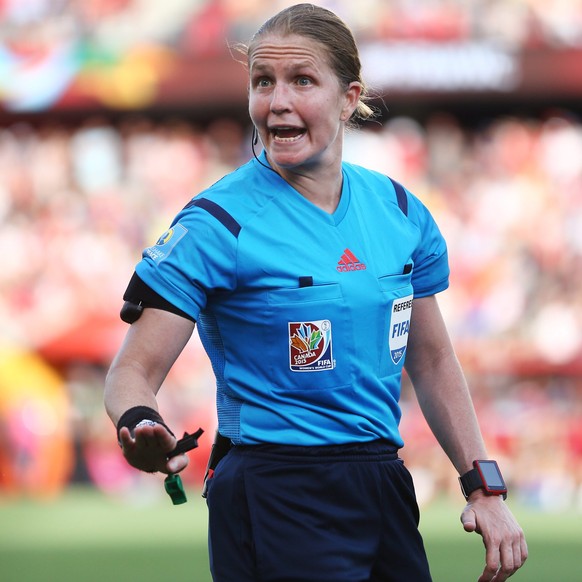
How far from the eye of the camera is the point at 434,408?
3398 millimetres

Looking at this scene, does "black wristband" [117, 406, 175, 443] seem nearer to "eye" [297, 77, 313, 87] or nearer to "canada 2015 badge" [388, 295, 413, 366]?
"canada 2015 badge" [388, 295, 413, 366]

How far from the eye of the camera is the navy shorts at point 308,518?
2924 millimetres

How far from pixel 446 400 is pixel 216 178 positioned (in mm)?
13196

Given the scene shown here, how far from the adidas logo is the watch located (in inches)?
24.7

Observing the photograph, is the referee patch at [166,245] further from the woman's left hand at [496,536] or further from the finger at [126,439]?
the woman's left hand at [496,536]

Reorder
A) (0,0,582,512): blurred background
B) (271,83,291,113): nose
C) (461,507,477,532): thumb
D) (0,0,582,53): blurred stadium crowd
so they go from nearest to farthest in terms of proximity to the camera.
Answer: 1. (271,83,291,113): nose
2. (461,507,477,532): thumb
3. (0,0,582,512): blurred background
4. (0,0,582,53): blurred stadium crowd

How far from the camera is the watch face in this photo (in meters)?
3.23

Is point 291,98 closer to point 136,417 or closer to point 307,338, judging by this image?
point 307,338

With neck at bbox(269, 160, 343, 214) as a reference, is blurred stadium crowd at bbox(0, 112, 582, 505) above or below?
above

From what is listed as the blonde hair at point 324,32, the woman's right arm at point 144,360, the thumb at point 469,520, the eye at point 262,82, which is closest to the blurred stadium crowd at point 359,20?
the blonde hair at point 324,32

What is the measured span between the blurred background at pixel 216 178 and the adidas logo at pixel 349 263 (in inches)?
410

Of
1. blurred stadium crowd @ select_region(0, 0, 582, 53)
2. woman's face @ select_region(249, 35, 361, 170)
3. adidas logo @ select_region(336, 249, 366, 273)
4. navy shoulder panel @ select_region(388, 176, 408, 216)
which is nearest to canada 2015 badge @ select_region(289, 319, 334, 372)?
adidas logo @ select_region(336, 249, 366, 273)

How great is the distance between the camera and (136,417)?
8.77ft

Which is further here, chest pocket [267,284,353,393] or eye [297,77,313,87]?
eye [297,77,313,87]
